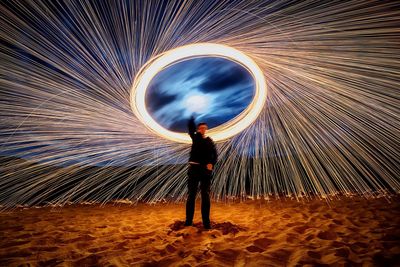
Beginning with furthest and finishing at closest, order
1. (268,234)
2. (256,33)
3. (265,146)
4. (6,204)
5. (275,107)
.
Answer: (6,204) → (265,146) → (275,107) → (256,33) → (268,234)

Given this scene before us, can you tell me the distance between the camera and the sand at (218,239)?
8.69 ft

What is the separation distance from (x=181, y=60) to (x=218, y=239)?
2.61 meters

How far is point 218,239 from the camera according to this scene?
10.9ft

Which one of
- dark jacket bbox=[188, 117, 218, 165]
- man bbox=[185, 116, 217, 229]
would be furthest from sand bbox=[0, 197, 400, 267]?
dark jacket bbox=[188, 117, 218, 165]

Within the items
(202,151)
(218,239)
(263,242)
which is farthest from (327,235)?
(202,151)

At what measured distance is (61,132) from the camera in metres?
5.12

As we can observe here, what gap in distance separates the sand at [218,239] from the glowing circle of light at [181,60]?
5.16 feet

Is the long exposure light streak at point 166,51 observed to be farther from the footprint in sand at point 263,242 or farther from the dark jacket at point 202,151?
the footprint in sand at point 263,242

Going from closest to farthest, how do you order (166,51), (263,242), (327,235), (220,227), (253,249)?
1. (253,249)
2. (263,242)
3. (327,235)
4. (166,51)
5. (220,227)

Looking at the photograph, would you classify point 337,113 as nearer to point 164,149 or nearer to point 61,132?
point 164,149

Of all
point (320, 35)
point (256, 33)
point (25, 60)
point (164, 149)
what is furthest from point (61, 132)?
point (320, 35)

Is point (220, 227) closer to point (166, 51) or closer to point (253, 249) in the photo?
point (253, 249)

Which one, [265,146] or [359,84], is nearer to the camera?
[359,84]

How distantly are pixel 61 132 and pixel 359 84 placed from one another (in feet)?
17.5
